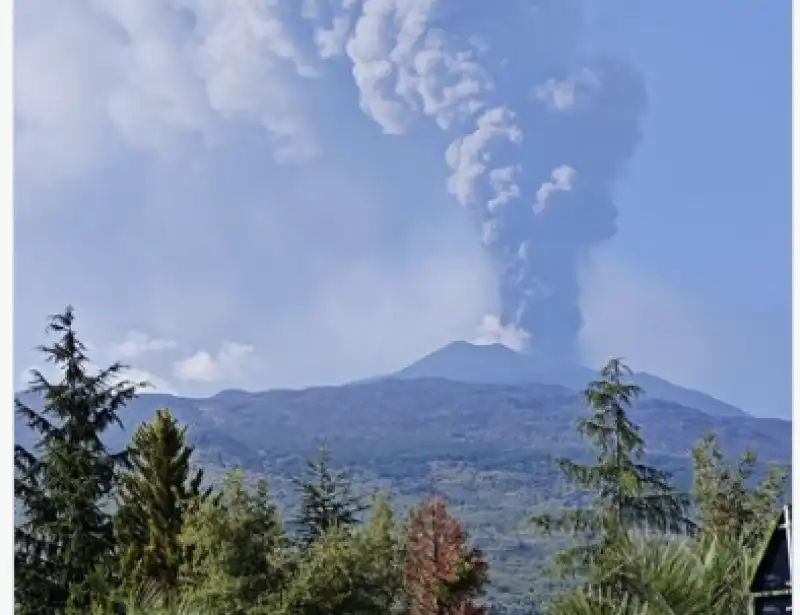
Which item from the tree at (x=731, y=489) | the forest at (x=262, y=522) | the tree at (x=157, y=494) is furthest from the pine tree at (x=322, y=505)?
the tree at (x=731, y=489)

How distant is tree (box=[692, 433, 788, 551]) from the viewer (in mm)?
6359

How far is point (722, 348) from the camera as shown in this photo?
7785mm

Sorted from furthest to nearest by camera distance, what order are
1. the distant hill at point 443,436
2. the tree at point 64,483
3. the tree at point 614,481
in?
the distant hill at point 443,436 < the tree at point 64,483 < the tree at point 614,481

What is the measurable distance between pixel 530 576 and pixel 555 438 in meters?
1.86

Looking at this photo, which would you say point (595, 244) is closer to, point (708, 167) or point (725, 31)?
point (708, 167)

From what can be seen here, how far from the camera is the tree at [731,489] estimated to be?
6.36m

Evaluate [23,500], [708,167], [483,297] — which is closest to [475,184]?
[483,297]

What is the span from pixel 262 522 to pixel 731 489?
2.14 m

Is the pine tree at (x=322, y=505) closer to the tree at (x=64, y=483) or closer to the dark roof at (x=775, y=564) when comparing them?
the tree at (x=64, y=483)

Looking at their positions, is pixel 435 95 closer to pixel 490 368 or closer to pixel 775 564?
pixel 490 368
